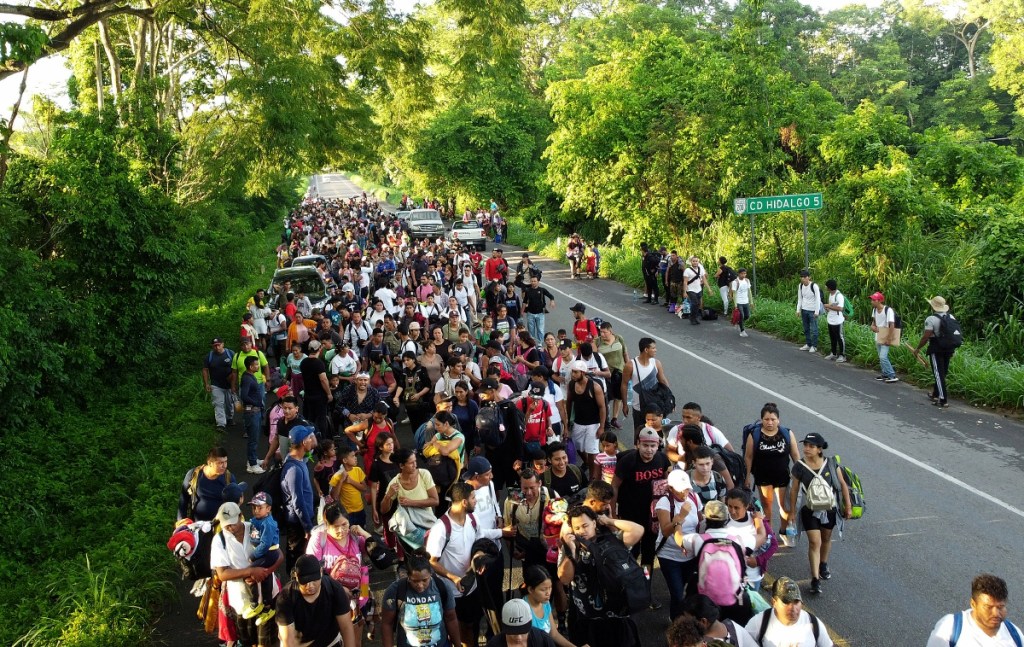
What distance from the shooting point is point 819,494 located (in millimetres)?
6766

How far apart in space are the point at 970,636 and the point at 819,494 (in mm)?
2234

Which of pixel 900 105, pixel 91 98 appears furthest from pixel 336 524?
pixel 900 105

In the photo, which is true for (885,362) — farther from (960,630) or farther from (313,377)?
(960,630)

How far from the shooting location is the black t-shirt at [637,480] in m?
6.86

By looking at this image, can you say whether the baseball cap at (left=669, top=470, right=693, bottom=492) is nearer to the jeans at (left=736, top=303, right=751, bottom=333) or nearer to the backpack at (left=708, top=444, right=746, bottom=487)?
the backpack at (left=708, top=444, right=746, bottom=487)

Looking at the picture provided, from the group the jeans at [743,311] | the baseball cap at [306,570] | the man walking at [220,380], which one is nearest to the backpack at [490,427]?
the baseball cap at [306,570]

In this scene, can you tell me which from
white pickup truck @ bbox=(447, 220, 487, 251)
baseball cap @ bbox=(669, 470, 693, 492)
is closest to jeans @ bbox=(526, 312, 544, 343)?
baseball cap @ bbox=(669, 470, 693, 492)

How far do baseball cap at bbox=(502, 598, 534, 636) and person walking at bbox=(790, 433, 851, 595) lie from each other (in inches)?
126

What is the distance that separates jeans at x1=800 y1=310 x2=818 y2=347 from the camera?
1642 cm

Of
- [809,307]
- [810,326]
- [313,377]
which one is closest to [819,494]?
[313,377]

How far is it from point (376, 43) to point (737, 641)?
54.4 ft

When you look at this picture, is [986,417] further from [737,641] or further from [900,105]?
[900,105]

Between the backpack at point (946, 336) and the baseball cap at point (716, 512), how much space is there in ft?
26.9

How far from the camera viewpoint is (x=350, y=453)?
7.08 metres
